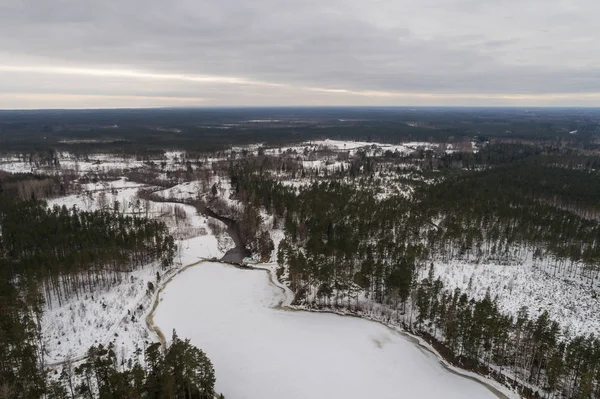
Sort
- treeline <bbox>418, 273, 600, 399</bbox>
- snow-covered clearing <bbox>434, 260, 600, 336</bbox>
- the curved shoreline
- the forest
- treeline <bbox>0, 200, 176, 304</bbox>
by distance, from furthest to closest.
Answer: treeline <bbox>0, 200, 176, 304</bbox> < snow-covered clearing <bbox>434, 260, 600, 336</bbox> < the curved shoreline < treeline <bbox>418, 273, 600, 399</bbox> < the forest

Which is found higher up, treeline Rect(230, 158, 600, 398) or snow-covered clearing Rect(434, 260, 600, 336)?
treeline Rect(230, 158, 600, 398)

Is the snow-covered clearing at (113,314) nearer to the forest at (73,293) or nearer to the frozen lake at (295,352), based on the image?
the forest at (73,293)

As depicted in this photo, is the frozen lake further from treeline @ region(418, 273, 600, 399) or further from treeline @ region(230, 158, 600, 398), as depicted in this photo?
treeline @ region(230, 158, 600, 398)

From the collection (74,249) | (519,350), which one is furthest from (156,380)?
(74,249)

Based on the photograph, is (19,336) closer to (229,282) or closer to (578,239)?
(229,282)

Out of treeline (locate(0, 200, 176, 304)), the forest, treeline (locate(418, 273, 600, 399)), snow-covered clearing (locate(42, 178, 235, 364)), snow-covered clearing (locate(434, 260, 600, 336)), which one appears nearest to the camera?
the forest

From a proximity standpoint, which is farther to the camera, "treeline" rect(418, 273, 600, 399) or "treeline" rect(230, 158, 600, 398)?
"treeline" rect(230, 158, 600, 398)

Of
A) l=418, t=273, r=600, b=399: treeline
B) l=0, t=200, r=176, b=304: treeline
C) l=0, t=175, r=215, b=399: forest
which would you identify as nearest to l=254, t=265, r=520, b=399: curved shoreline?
l=418, t=273, r=600, b=399: treeline

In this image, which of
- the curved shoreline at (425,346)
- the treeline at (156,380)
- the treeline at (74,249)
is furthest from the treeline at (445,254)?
the treeline at (74,249)
